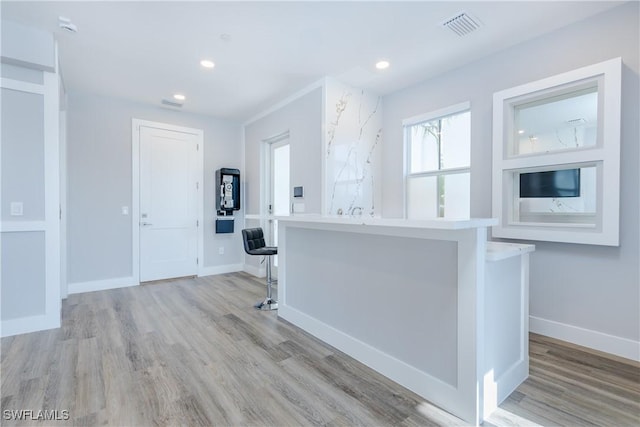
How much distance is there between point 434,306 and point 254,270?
396cm

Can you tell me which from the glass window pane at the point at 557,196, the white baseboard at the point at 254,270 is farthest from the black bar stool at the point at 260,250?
the glass window pane at the point at 557,196

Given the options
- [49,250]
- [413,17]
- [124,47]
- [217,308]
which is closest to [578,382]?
[413,17]

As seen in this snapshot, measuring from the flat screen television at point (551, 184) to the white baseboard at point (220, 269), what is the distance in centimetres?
464

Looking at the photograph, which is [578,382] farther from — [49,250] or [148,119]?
[148,119]

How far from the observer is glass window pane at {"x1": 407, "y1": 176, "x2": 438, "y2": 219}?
388 centimetres

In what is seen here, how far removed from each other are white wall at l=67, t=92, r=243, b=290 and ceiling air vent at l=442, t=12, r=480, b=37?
4337 millimetres

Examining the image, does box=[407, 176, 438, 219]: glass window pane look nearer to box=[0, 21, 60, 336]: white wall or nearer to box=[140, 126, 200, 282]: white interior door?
box=[140, 126, 200, 282]: white interior door

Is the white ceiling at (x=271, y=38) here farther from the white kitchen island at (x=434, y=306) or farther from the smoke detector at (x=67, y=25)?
the white kitchen island at (x=434, y=306)

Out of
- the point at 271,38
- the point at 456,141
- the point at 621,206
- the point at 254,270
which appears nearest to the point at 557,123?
the point at 621,206

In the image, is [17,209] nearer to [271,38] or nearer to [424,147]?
[271,38]

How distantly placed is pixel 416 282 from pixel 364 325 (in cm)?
62

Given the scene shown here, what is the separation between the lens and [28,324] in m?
2.92

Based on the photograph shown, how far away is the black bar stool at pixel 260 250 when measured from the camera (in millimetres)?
3539
